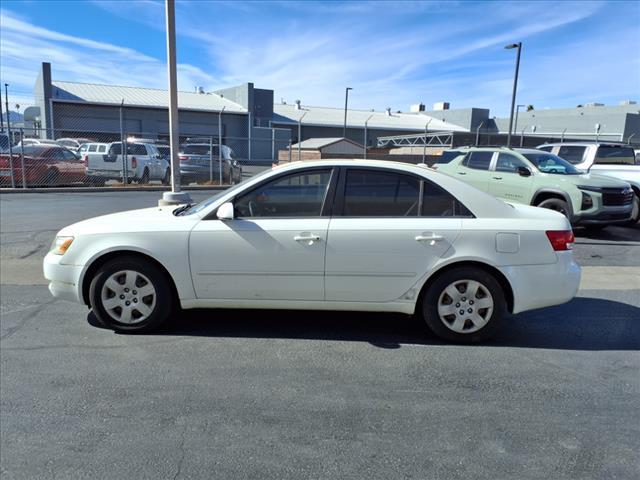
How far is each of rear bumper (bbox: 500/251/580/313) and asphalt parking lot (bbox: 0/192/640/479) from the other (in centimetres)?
43

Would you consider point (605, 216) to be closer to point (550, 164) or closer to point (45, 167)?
point (550, 164)

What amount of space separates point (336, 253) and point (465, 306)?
1.20 m

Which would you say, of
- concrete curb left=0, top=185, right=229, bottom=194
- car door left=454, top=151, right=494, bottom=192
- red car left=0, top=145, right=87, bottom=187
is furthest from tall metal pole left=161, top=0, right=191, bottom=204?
red car left=0, top=145, right=87, bottom=187

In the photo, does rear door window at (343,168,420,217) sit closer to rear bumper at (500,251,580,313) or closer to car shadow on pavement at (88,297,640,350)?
rear bumper at (500,251,580,313)

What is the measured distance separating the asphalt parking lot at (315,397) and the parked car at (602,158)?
7886 mm

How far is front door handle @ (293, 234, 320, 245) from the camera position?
14.1ft

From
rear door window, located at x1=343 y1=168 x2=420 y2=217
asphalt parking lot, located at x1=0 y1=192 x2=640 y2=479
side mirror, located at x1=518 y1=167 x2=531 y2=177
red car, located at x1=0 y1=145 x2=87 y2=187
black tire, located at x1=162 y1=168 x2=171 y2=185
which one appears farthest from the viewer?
black tire, located at x1=162 y1=168 x2=171 y2=185

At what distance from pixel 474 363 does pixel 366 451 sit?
5.11 feet

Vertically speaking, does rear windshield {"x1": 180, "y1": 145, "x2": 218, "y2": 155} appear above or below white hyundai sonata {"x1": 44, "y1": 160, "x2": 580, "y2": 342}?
above

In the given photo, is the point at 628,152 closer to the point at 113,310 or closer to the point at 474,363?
the point at 474,363

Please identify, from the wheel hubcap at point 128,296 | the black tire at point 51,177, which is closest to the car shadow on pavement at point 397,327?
the wheel hubcap at point 128,296

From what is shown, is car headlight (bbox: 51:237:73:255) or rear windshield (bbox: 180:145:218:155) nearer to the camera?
car headlight (bbox: 51:237:73:255)

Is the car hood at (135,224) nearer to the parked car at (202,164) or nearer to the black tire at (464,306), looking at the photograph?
the black tire at (464,306)

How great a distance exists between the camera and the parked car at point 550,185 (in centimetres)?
939
